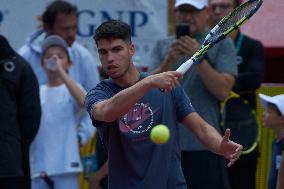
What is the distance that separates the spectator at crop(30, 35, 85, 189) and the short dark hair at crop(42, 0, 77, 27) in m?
0.35

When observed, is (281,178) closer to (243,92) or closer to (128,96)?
(243,92)

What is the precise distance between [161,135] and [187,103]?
74 centimetres

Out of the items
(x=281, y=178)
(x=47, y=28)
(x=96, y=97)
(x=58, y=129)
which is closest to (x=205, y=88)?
(x=281, y=178)

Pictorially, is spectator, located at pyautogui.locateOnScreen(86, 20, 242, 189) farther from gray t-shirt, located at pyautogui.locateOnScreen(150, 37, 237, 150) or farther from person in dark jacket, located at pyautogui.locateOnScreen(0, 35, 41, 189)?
person in dark jacket, located at pyautogui.locateOnScreen(0, 35, 41, 189)

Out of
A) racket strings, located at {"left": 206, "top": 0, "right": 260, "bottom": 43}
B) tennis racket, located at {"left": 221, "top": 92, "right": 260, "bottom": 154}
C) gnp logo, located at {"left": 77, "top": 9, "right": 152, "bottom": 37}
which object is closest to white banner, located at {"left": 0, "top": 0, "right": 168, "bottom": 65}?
gnp logo, located at {"left": 77, "top": 9, "right": 152, "bottom": 37}

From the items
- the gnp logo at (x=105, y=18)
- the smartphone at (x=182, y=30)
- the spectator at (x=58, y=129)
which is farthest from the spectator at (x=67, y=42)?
the smartphone at (x=182, y=30)

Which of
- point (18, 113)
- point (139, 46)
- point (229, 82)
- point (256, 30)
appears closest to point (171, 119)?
point (229, 82)

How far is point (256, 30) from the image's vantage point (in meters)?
10.5

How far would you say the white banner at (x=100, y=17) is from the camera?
987 centimetres

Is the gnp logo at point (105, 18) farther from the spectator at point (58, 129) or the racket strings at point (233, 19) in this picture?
the racket strings at point (233, 19)

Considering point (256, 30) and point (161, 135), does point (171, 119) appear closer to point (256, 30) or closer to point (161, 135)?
point (161, 135)

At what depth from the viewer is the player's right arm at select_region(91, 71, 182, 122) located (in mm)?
5195

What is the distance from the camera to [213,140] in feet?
19.2

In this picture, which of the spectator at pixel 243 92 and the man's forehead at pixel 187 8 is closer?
the man's forehead at pixel 187 8
